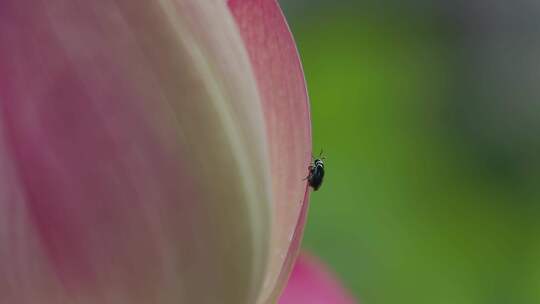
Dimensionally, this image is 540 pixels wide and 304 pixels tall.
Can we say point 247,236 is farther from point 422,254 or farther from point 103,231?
point 422,254

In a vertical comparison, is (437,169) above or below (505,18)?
below

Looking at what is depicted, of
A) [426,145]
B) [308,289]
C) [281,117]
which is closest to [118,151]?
[281,117]

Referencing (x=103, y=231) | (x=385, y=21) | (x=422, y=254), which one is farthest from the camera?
(x=385, y=21)

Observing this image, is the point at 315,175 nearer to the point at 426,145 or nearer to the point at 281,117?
the point at 281,117

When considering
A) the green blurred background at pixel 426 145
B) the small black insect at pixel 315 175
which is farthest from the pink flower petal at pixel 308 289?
the green blurred background at pixel 426 145

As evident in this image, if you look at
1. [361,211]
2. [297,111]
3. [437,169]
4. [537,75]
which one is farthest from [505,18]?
[297,111]
